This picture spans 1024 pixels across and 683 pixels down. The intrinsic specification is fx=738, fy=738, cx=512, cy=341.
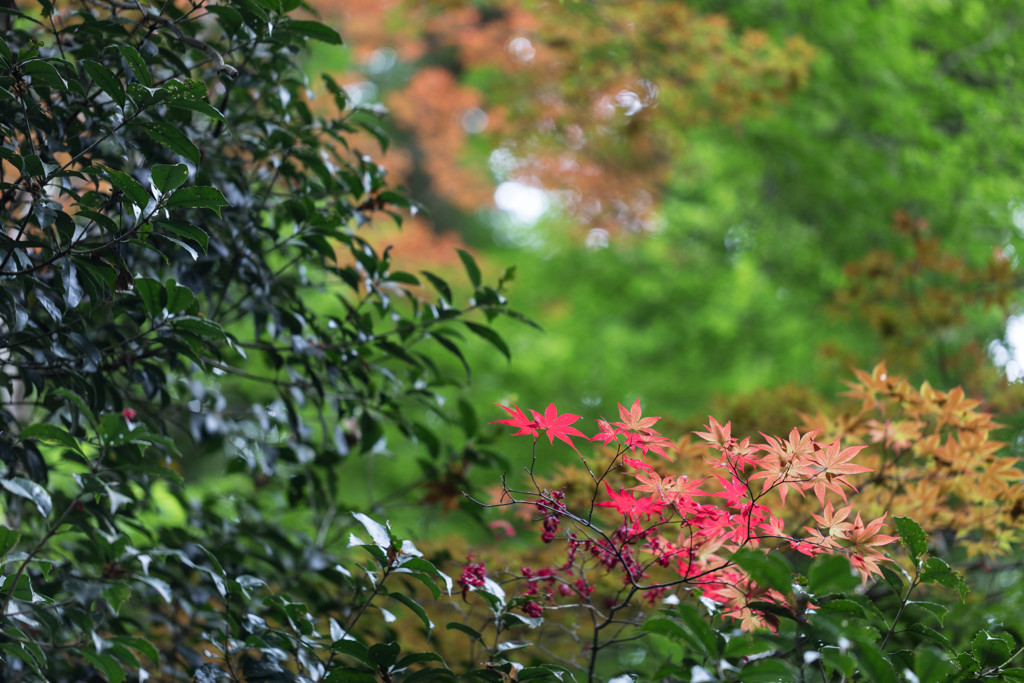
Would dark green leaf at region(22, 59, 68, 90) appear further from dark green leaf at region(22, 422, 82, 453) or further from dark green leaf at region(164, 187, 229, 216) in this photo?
dark green leaf at region(22, 422, 82, 453)

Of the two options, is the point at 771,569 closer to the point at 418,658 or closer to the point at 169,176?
the point at 418,658

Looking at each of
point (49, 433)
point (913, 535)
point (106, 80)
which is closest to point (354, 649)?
point (49, 433)

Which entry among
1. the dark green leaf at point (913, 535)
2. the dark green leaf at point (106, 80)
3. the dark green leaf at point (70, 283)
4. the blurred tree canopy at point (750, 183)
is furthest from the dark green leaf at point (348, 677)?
the blurred tree canopy at point (750, 183)

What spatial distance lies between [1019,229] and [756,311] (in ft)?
5.18

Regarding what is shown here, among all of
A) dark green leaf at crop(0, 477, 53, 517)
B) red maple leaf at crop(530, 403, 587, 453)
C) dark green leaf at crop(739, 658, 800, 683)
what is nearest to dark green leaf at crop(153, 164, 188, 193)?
dark green leaf at crop(0, 477, 53, 517)

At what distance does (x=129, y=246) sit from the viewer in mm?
1470

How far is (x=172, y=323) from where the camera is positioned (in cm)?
123

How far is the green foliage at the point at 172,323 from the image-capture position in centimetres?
113

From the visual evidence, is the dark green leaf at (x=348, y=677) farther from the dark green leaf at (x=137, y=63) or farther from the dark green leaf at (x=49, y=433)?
the dark green leaf at (x=137, y=63)

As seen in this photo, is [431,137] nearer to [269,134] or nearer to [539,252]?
[539,252]

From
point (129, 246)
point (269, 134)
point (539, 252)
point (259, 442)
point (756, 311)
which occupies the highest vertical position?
point (269, 134)

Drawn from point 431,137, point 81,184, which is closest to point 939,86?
point 81,184

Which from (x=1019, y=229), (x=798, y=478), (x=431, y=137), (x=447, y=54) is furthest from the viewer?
(x=447, y=54)

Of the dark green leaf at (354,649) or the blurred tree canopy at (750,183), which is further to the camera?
the blurred tree canopy at (750,183)
